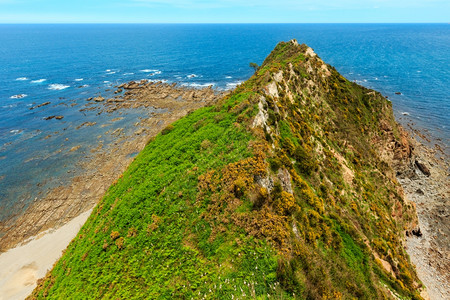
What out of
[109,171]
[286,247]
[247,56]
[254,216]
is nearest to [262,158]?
[254,216]

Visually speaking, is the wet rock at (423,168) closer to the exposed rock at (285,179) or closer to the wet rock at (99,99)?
the exposed rock at (285,179)

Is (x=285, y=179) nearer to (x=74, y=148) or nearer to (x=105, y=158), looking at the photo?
(x=105, y=158)

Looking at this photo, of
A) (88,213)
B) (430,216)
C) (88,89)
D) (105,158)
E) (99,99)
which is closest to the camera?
(88,213)

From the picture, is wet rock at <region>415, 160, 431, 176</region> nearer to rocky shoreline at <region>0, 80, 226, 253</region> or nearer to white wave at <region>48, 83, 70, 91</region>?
rocky shoreline at <region>0, 80, 226, 253</region>

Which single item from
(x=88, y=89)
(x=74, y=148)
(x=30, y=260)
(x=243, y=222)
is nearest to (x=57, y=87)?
(x=88, y=89)

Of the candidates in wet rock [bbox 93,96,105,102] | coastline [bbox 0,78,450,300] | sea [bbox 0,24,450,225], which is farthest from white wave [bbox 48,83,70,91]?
coastline [bbox 0,78,450,300]

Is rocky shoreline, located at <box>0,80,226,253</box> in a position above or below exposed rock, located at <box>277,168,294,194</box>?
below

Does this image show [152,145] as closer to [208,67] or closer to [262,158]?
[262,158]
